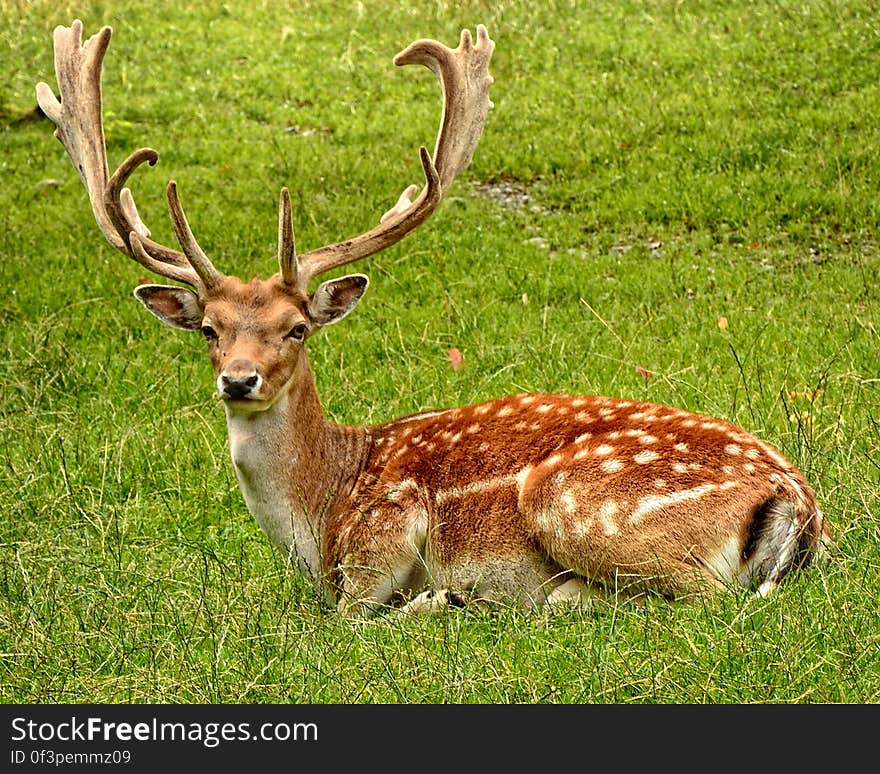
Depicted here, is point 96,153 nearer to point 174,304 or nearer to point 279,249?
point 174,304

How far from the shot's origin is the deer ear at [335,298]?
21.1 feet

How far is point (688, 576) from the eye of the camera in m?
5.62

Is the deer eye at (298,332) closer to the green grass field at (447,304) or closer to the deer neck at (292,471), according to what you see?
the deer neck at (292,471)

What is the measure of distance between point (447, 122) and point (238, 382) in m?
2.01

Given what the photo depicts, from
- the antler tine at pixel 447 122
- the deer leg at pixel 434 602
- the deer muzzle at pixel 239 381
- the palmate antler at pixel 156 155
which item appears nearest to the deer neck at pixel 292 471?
the deer muzzle at pixel 239 381

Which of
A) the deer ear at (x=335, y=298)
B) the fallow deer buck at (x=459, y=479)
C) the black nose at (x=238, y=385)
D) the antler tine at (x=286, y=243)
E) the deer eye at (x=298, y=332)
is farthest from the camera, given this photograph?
the deer ear at (x=335, y=298)

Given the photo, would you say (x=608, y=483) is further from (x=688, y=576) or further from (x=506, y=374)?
(x=506, y=374)

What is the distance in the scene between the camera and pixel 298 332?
20.7 feet

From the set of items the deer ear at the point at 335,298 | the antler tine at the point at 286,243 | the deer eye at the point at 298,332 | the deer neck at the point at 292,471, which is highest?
the antler tine at the point at 286,243

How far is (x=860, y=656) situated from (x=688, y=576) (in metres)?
0.88

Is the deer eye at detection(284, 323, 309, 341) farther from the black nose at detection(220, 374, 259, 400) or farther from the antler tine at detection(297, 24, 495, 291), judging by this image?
the antler tine at detection(297, 24, 495, 291)

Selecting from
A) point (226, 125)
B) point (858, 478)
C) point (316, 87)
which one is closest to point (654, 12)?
point (316, 87)

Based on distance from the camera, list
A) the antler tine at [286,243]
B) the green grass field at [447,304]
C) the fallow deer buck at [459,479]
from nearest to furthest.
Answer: the green grass field at [447,304] → the fallow deer buck at [459,479] → the antler tine at [286,243]

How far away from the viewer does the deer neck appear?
626 centimetres
